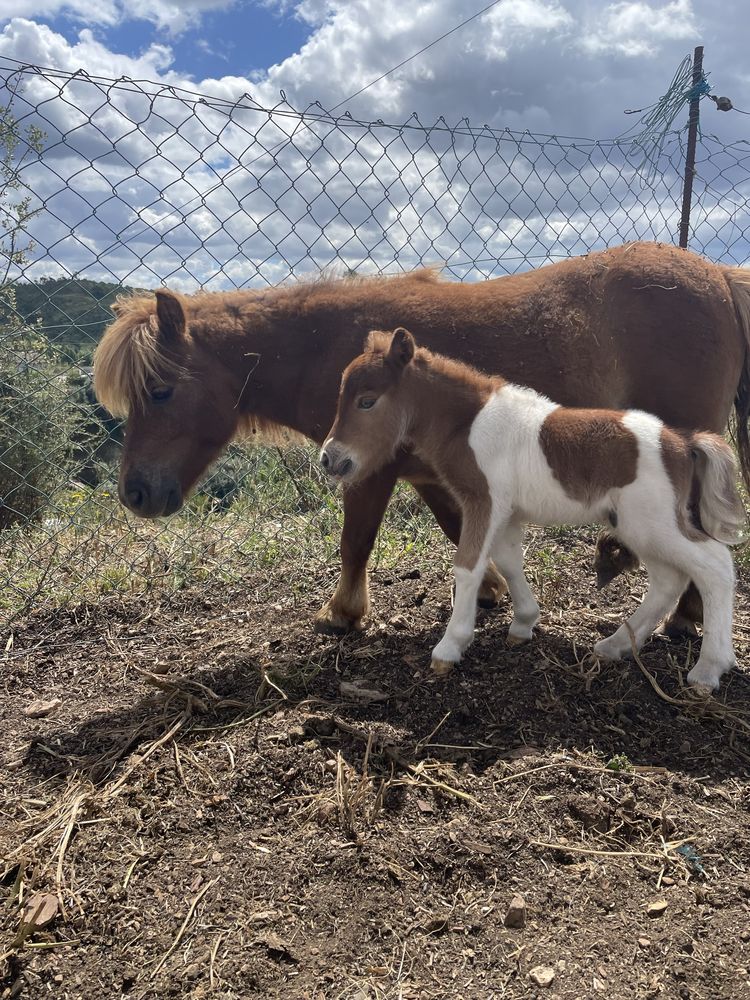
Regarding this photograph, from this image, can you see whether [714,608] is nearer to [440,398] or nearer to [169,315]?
[440,398]

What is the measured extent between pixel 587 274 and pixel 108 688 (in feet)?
10.3

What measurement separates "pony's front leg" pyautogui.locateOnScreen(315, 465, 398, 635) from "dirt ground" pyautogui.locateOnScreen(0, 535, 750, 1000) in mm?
158

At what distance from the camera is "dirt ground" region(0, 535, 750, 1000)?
1815mm

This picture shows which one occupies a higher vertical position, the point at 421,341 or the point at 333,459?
the point at 421,341

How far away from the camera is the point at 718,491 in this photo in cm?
294

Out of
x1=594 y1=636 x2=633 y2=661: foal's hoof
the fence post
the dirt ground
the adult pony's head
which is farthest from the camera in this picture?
the fence post

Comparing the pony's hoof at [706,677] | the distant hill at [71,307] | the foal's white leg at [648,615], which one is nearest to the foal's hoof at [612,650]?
the foal's white leg at [648,615]

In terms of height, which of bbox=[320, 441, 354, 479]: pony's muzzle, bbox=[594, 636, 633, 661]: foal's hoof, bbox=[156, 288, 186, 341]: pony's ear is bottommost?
bbox=[594, 636, 633, 661]: foal's hoof

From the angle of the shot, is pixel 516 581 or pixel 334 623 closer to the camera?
pixel 516 581

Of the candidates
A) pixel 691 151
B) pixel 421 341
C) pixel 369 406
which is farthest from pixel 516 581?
pixel 691 151

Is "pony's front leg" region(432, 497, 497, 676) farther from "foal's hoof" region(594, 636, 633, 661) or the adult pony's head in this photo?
the adult pony's head

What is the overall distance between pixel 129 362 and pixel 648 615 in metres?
2.65

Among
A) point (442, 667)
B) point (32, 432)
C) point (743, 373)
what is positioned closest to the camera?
point (442, 667)

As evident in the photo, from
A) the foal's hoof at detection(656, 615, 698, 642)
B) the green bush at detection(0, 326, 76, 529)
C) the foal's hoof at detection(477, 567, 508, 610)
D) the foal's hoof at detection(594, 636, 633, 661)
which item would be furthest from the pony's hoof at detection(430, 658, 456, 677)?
the green bush at detection(0, 326, 76, 529)
